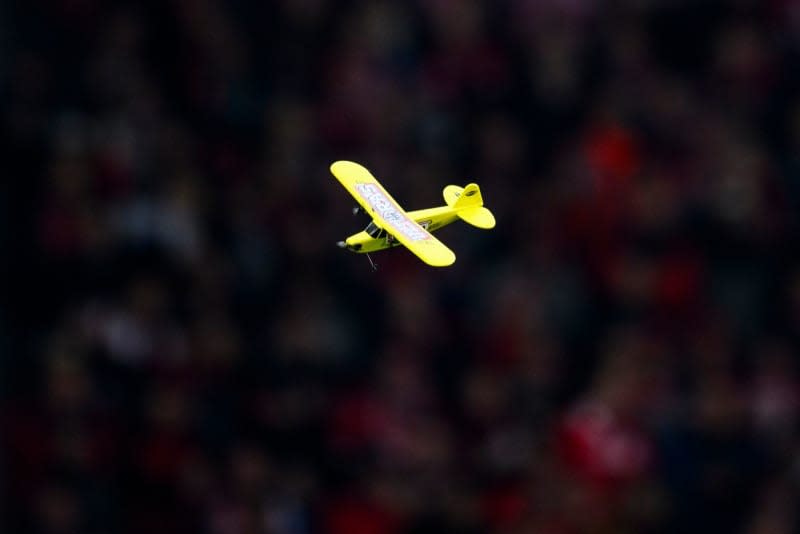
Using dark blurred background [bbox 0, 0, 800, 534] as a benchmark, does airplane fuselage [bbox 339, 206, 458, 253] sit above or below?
below

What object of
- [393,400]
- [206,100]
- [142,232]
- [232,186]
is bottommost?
Answer: [142,232]

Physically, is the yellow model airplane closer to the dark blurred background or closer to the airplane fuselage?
the airplane fuselage

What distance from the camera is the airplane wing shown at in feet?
8.93

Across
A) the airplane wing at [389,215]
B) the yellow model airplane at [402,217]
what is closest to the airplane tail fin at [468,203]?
the yellow model airplane at [402,217]

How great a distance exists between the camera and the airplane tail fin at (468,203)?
297 centimetres

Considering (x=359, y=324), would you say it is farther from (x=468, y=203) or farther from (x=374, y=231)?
(x=374, y=231)

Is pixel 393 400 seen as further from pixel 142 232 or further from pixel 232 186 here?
pixel 142 232

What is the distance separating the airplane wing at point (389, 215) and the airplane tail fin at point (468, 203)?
0.15m

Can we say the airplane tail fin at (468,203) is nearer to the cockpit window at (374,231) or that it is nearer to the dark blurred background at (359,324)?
the cockpit window at (374,231)

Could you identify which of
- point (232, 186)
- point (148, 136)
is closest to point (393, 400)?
point (232, 186)

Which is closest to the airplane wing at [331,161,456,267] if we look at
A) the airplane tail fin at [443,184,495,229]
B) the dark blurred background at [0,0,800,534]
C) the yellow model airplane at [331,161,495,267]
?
the yellow model airplane at [331,161,495,267]

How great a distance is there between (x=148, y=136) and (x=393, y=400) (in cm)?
223

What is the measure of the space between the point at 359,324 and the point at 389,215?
170 inches

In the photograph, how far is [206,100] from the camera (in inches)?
390
